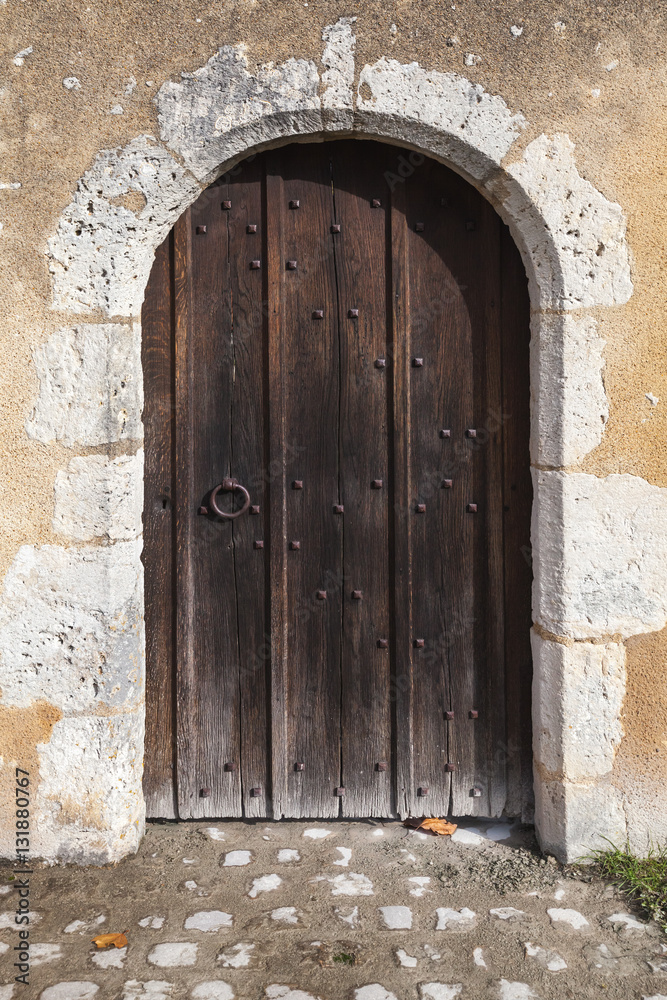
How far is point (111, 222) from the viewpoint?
7.37 feet

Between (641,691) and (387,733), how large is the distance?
80cm

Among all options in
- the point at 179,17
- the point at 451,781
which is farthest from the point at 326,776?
the point at 179,17

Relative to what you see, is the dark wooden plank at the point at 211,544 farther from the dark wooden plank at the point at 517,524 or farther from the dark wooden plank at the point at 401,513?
the dark wooden plank at the point at 517,524

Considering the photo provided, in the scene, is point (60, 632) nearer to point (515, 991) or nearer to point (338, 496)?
point (338, 496)

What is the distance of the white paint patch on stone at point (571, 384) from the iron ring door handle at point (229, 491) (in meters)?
0.96

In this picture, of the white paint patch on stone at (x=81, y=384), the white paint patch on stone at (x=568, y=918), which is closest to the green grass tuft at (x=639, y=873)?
the white paint patch on stone at (x=568, y=918)

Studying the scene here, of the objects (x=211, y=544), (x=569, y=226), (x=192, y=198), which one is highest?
(x=192, y=198)

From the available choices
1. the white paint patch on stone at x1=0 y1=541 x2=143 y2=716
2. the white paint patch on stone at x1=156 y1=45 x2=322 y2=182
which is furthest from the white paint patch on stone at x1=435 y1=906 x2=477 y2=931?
the white paint patch on stone at x1=156 y1=45 x2=322 y2=182

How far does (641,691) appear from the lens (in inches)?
89.7

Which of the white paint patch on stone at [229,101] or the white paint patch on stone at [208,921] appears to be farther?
the white paint patch on stone at [229,101]

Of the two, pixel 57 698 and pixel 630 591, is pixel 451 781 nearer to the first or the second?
pixel 630 591

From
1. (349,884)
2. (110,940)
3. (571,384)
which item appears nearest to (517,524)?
(571,384)

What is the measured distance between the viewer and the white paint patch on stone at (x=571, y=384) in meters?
2.23

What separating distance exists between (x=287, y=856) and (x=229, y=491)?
115cm
